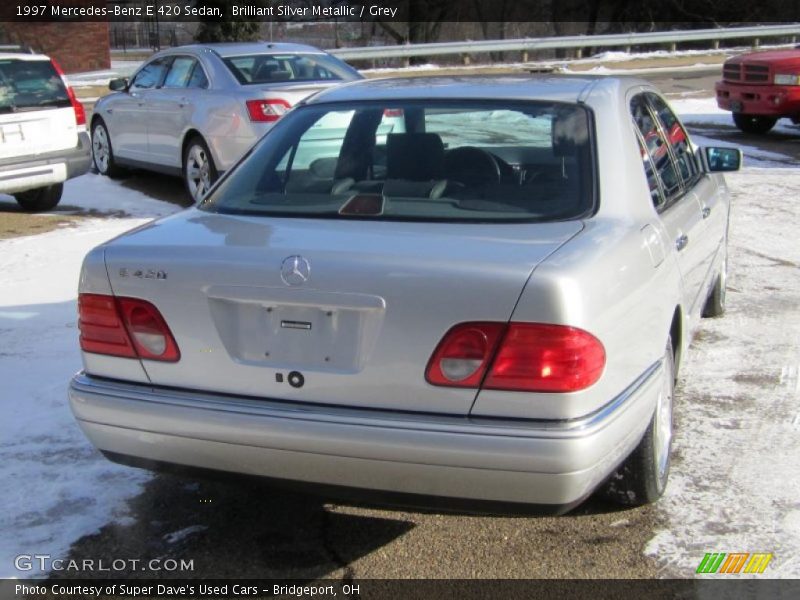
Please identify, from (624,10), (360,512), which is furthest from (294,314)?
(624,10)

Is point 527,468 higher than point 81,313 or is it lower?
lower

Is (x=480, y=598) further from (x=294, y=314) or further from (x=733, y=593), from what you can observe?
(x=294, y=314)

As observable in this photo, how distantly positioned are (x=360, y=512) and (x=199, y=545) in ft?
2.08

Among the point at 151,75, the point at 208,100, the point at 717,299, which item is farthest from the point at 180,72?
the point at 717,299

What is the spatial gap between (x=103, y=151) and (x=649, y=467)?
9.94 metres

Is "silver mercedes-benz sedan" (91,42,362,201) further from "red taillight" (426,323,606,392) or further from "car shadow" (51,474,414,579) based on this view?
"red taillight" (426,323,606,392)

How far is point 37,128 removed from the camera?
1006cm

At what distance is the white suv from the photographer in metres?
9.84

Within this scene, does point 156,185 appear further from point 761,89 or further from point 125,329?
point 761,89

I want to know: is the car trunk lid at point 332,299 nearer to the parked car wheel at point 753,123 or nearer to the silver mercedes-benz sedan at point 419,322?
the silver mercedes-benz sedan at point 419,322

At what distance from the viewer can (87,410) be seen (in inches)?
141

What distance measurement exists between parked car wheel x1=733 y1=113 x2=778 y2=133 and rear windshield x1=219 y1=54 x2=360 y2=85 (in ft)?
27.0

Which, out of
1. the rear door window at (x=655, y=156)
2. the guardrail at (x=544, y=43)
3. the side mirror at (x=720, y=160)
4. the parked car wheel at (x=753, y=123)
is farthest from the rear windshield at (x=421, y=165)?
the guardrail at (x=544, y=43)

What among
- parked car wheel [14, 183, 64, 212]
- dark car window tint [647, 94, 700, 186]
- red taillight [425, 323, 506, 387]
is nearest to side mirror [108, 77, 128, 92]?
parked car wheel [14, 183, 64, 212]
